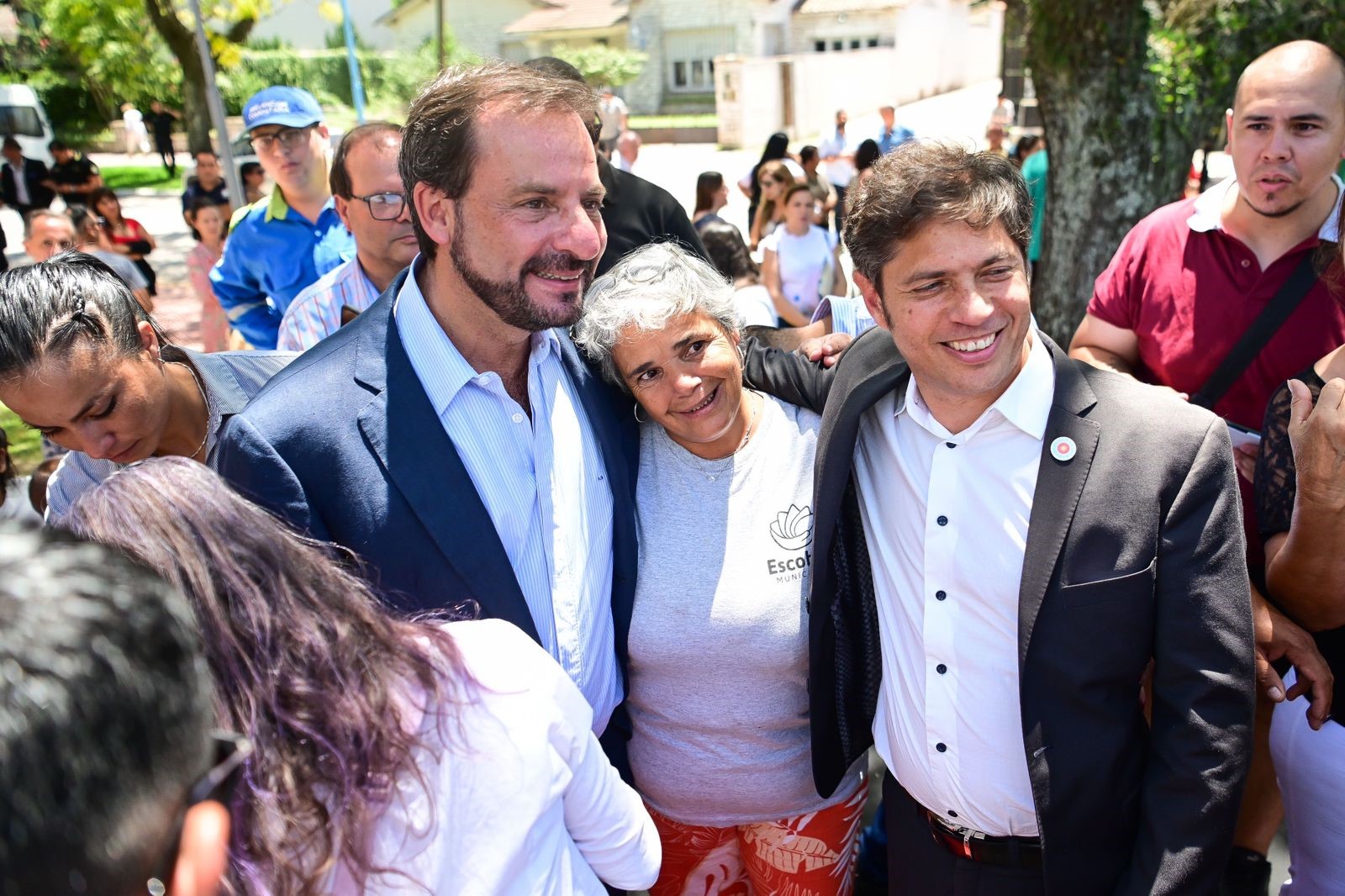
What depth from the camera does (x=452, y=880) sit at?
1218 mm

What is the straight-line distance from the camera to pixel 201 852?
33.9 inches

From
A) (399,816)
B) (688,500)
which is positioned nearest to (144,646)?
(399,816)

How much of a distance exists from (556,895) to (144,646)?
763mm

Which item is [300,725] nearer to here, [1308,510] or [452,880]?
[452,880]

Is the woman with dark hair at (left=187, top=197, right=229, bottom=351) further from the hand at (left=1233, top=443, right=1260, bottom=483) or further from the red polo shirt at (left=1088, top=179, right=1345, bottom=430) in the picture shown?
the hand at (left=1233, top=443, right=1260, bottom=483)

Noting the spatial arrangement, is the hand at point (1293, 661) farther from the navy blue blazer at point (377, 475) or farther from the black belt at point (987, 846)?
the navy blue blazer at point (377, 475)

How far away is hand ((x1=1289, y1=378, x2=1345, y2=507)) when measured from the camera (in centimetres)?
179

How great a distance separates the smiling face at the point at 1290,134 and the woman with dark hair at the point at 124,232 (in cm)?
895

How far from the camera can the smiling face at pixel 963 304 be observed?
1868mm

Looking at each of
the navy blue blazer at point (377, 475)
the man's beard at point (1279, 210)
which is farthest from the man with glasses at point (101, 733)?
the man's beard at point (1279, 210)

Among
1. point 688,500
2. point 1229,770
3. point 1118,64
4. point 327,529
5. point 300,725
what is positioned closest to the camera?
point 300,725

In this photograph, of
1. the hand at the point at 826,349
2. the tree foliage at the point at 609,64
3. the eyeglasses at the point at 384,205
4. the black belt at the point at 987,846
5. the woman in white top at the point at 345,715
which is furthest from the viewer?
the tree foliage at the point at 609,64

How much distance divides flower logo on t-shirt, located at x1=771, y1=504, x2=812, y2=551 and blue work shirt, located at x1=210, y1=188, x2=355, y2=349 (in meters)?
2.67

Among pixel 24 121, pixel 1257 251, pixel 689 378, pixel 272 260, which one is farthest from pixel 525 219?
pixel 24 121
